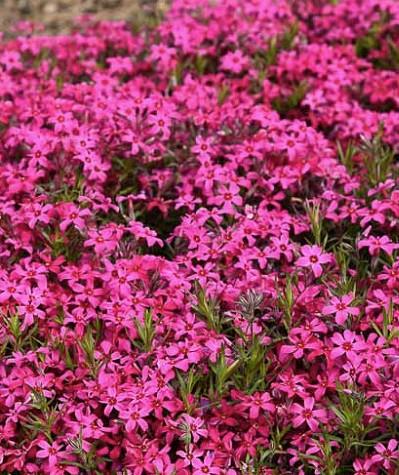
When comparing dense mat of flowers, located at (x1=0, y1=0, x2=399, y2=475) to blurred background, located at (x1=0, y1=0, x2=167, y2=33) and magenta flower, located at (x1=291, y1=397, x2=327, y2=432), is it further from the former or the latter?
blurred background, located at (x1=0, y1=0, x2=167, y2=33)

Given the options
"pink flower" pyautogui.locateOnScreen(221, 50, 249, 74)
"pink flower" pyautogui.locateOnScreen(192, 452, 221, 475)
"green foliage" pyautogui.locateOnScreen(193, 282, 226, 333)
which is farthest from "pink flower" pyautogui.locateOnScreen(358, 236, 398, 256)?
"pink flower" pyautogui.locateOnScreen(221, 50, 249, 74)

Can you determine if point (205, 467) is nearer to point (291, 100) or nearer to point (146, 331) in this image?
point (146, 331)

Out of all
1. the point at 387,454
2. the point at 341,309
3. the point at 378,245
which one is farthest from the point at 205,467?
the point at 378,245

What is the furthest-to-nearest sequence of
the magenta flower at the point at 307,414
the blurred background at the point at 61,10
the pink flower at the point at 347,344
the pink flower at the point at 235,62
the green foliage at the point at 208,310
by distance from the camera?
the blurred background at the point at 61,10
the pink flower at the point at 235,62
the green foliage at the point at 208,310
the pink flower at the point at 347,344
the magenta flower at the point at 307,414

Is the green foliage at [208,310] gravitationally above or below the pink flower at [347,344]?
above

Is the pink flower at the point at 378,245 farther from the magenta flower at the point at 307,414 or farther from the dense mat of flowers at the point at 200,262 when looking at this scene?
the magenta flower at the point at 307,414

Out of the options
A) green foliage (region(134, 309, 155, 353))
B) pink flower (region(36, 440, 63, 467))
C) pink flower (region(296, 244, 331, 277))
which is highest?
pink flower (region(296, 244, 331, 277))

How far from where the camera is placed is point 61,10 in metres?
9.17

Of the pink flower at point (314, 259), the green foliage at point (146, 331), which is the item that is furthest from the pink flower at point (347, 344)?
the green foliage at point (146, 331)

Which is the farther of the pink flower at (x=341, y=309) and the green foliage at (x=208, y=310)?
the green foliage at (x=208, y=310)

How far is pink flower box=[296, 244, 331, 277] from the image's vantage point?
4410 millimetres

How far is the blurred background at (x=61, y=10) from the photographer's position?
8781 mm

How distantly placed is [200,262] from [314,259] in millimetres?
682

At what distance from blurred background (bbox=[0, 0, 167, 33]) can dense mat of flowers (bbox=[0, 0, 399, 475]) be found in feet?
7.89
